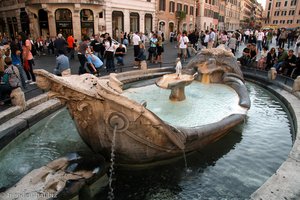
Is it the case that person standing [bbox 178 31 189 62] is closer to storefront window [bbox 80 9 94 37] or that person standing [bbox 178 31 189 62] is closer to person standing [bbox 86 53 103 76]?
person standing [bbox 86 53 103 76]

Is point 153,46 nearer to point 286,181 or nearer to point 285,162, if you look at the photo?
point 285,162

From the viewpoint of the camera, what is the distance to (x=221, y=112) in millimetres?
7121

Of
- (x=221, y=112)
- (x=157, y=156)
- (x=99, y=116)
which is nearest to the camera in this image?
(x=99, y=116)

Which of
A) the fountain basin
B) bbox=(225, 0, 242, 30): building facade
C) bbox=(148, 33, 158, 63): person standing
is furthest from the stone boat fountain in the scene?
bbox=(225, 0, 242, 30): building facade

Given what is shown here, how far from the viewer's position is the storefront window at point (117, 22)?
2508 centimetres

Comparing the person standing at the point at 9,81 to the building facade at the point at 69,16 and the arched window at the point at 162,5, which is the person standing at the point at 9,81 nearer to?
the building facade at the point at 69,16

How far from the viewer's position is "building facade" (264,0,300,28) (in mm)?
84250

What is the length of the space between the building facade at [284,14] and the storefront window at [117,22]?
71.5 m

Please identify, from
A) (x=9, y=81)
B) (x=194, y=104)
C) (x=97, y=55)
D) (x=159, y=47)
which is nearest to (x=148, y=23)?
(x=159, y=47)

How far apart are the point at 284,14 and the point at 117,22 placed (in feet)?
273

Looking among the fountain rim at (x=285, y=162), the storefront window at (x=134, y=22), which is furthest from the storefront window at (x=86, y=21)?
the fountain rim at (x=285, y=162)

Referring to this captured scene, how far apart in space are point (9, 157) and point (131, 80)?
276 inches

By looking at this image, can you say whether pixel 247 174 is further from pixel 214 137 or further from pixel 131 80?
pixel 131 80

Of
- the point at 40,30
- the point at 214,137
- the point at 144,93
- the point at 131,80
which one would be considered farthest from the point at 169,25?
the point at 214,137
